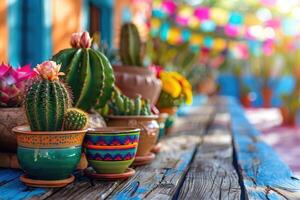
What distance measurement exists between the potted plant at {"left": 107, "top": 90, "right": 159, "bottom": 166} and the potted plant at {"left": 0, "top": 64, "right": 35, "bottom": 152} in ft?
1.01

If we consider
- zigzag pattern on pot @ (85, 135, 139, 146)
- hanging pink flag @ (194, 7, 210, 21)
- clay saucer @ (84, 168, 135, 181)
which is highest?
hanging pink flag @ (194, 7, 210, 21)

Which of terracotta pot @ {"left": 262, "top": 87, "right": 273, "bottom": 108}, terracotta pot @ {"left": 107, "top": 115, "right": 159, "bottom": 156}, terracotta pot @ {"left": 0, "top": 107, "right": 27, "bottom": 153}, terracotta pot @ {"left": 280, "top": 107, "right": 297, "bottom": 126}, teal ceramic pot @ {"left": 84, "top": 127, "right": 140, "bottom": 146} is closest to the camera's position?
teal ceramic pot @ {"left": 84, "top": 127, "right": 140, "bottom": 146}

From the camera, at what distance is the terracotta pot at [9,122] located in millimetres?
1578

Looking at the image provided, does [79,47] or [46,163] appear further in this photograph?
[79,47]

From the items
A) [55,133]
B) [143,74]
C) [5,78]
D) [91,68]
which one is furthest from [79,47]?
[143,74]

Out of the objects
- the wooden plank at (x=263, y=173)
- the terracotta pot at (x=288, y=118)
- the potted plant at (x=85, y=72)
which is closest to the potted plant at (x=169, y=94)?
the wooden plank at (x=263, y=173)

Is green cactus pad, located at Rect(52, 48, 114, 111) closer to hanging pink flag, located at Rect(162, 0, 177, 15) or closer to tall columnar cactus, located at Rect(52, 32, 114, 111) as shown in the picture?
tall columnar cactus, located at Rect(52, 32, 114, 111)

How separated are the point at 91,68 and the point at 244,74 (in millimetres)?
13706

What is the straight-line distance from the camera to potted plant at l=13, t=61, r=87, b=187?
1.32 metres

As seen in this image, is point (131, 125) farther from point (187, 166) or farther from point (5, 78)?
point (5, 78)

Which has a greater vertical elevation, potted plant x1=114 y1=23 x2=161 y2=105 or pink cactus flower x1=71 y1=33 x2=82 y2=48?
pink cactus flower x1=71 y1=33 x2=82 y2=48

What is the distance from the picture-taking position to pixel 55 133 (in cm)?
131

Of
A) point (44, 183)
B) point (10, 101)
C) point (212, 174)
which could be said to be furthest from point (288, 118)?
point (44, 183)

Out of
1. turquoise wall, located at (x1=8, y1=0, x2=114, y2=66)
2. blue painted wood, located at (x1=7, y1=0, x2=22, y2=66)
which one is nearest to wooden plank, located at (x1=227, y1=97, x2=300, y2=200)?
blue painted wood, located at (x1=7, y1=0, x2=22, y2=66)
